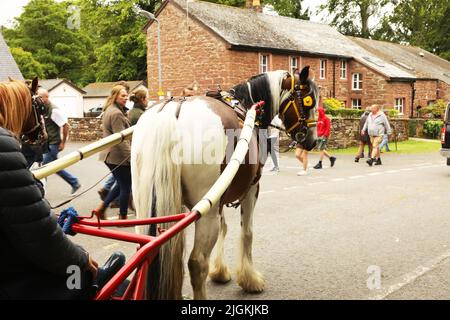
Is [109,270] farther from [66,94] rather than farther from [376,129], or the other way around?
[66,94]

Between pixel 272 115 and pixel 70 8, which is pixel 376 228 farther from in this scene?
pixel 70 8

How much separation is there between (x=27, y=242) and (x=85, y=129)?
2744 centimetres

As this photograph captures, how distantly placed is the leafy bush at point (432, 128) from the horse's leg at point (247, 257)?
32537 mm

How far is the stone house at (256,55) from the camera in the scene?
33375 mm

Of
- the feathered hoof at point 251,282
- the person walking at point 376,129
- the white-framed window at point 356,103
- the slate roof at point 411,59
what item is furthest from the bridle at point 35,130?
the slate roof at point 411,59

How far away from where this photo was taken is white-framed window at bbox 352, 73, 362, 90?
40.9 metres

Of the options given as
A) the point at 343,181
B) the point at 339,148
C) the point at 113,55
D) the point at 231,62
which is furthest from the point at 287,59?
the point at 343,181

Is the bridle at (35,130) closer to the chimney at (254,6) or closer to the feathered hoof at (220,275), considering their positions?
the feathered hoof at (220,275)

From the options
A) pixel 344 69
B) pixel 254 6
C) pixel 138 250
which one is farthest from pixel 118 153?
pixel 344 69

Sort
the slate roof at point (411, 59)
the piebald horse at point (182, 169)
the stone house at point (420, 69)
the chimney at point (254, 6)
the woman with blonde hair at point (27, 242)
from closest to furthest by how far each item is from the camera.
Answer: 1. the woman with blonde hair at point (27, 242)
2. the piebald horse at point (182, 169)
3. the chimney at point (254, 6)
4. the stone house at point (420, 69)
5. the slate roof at point (411, 59)

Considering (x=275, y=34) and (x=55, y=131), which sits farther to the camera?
(x=275, y=34)

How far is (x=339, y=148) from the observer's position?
2419 cm

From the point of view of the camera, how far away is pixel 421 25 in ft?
203
